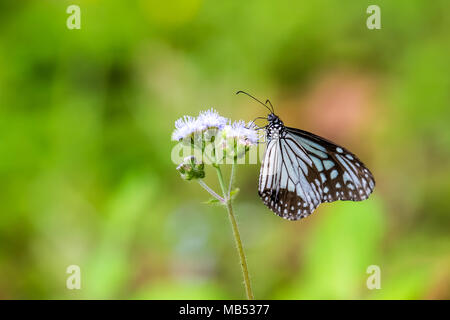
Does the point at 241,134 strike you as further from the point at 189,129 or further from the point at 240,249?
the point at 240,249

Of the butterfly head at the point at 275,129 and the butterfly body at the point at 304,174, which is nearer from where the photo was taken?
the butterfly body at the point at 304,174

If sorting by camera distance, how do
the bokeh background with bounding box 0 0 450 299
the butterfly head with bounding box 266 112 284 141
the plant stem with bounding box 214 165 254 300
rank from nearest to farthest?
the plant stem with bounding box 214 165 254 300
the butterfly head with bounding box 266 112 284 141
the bokeh background with bounding box 0 0 450 299

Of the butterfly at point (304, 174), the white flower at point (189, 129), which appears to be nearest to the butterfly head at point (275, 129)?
the butterfly at point (304, 174)

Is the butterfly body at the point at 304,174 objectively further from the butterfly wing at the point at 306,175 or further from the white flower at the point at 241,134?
the white flower at the point at 241,134

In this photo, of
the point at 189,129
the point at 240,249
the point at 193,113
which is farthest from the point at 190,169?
the point at 193,113

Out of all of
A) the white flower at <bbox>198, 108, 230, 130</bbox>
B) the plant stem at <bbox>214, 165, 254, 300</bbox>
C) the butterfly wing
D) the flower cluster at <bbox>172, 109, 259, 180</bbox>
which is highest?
the white flower at <bbox>198, 108, 230, 130</bbox>

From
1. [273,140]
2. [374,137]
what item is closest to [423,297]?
[273,140]

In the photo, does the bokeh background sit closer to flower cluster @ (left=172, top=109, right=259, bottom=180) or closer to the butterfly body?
the butterfly body

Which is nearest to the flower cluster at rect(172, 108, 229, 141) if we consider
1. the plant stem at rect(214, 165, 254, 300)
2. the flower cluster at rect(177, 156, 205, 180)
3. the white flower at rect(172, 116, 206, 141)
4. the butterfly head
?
the white flower at rect(172, 116, 206, 141)
